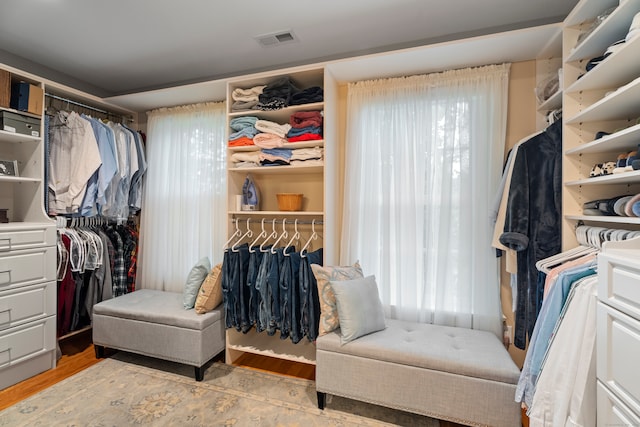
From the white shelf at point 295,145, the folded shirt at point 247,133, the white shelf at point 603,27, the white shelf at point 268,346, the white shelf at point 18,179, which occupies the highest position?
the white shelf at point 603,27

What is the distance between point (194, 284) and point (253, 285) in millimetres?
565

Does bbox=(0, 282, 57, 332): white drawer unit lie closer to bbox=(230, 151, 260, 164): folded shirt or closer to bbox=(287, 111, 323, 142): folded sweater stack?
bbox=(230, 151, 260, 164): folded shirt

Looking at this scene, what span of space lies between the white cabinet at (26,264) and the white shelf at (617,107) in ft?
11.5

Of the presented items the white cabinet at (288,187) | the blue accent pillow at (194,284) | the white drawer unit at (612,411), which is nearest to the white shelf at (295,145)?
the white cabinet at (288,187)

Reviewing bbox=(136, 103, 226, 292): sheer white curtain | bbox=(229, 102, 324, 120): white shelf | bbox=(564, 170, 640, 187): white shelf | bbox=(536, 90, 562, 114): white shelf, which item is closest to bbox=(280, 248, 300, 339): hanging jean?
bbox=(136, 103, 226, 292): sheer white curtain

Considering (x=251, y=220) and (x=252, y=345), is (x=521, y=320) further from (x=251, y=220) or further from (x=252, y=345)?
(x=251, y=220)

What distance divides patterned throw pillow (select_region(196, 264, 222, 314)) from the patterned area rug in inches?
19.9

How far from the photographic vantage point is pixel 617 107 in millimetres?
1384

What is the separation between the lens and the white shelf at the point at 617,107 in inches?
46.8

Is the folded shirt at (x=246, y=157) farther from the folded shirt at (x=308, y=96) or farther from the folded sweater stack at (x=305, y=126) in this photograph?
the folded shirt at (x=308, y=96)

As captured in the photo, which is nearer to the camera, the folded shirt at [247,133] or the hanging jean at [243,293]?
the hanging jean at [243,293]

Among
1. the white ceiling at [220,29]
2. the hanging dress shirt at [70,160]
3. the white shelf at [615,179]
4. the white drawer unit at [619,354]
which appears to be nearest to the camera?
the white drawer unit at [619,354]

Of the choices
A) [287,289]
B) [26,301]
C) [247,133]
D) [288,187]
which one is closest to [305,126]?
[247,133]

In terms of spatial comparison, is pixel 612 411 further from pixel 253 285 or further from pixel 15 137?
pixel 15 137
